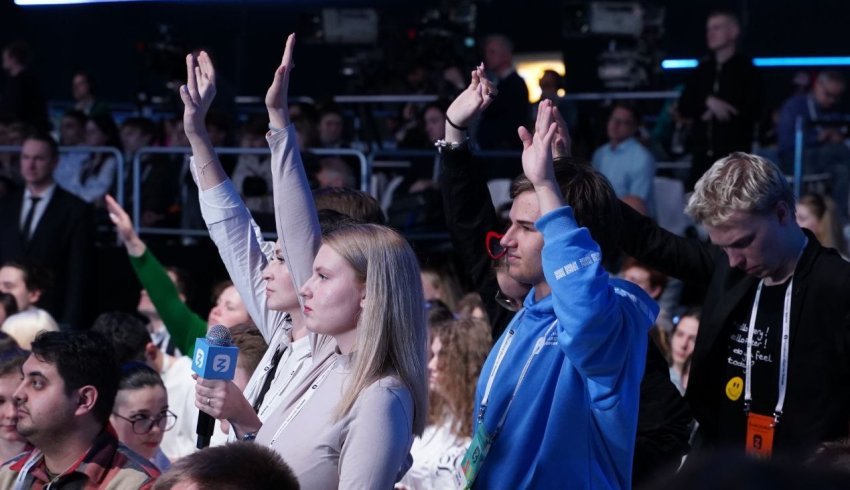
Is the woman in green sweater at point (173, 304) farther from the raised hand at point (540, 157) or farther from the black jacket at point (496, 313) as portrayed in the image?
the raised hand at point (540, 157)

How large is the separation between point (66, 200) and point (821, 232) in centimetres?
428

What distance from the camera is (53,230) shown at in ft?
24.5

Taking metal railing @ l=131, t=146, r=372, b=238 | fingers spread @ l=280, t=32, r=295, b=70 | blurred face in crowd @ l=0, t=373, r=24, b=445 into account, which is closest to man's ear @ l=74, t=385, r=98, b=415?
blurred face in crowd @ l=0, t=373, r=24, b=445

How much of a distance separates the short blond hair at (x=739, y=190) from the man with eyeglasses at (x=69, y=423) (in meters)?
1.59

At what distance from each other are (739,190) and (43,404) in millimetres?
1944

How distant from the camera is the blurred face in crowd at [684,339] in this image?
5484 mm

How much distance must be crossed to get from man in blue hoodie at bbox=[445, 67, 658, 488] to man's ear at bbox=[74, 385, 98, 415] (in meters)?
1.34

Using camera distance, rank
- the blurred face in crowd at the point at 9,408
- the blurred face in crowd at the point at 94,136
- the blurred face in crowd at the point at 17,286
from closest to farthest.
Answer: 1. the blurred face in crowd at the point at 9,408
2. the blurred face in crowd at the point at 17,286
3. the blurred face in crowd at the point at 94,136

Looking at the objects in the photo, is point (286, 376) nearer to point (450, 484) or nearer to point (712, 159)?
point (450, 484)

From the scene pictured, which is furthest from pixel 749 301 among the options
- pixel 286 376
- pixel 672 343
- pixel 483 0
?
pixel 483 0

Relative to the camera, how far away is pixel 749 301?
3117 mm

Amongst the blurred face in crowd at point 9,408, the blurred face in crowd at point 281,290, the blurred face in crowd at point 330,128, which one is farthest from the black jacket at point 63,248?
the blurred face in crowd at point 281,290

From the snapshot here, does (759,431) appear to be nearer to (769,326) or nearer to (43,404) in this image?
(769,326)

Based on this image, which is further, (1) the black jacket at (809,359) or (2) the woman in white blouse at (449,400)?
(2) the woman in white blouse at (449,400)
